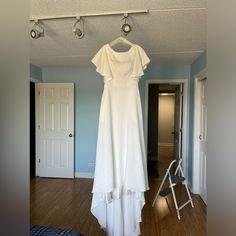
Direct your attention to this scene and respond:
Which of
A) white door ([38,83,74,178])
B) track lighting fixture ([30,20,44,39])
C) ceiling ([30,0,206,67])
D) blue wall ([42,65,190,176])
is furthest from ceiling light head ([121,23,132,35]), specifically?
white door ([38,83,74,178])

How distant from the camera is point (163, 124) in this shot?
859cm

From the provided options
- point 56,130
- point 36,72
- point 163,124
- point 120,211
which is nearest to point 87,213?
point 120,211

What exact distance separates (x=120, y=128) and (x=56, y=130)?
2.79 metres

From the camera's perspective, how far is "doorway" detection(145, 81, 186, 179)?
13.5 feet

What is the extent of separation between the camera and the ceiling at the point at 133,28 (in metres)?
1.78

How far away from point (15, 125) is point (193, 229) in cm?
257

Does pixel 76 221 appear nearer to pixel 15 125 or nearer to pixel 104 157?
pixel 104 157

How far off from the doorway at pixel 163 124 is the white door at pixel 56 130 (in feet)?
5.16

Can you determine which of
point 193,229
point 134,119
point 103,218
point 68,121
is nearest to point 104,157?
point 134,119

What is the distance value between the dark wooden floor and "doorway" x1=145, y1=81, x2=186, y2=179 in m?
1.09

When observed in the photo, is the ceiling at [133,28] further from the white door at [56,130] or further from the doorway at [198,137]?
the white door at [56,130]

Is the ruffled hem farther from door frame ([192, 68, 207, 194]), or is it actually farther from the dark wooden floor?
door frame ([192, 68, 207, 194])

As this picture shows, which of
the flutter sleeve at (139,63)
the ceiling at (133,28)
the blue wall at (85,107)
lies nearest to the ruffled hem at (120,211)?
the flutter sleeve at (139,63)

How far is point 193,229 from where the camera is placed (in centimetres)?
241
